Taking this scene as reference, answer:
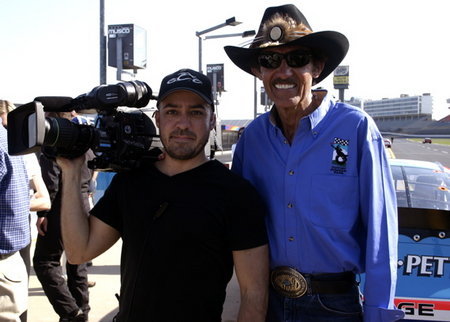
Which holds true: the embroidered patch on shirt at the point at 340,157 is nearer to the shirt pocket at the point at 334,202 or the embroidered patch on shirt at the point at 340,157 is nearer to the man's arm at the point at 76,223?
the shirt pocket at the point at 334,202

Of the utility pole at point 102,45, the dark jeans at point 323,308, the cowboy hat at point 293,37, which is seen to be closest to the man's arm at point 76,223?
the dark jeans at point 323,308

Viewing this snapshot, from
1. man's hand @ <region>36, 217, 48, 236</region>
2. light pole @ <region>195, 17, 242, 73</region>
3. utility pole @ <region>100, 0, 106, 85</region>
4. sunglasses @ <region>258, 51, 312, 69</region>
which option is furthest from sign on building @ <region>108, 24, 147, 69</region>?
sunglasses @ <region>258, 51, 312, 69</region>

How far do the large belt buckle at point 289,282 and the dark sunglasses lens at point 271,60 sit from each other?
96 cm

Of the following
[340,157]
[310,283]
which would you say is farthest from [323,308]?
[340,157]

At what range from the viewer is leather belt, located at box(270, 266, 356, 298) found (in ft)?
6.49

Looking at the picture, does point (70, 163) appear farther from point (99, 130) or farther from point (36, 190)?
point (36, 190)

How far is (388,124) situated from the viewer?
141 meters

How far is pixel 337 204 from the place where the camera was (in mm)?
1976

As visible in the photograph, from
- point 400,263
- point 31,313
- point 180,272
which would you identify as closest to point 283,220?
point 180,272

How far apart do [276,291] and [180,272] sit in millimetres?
494

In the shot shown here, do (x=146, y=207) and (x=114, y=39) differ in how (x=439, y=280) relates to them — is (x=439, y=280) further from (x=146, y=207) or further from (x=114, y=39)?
(x=114, y=39)

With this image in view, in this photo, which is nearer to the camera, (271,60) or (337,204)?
(337,204)

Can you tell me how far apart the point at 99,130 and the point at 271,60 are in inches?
34.7

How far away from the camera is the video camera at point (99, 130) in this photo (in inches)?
73.5
